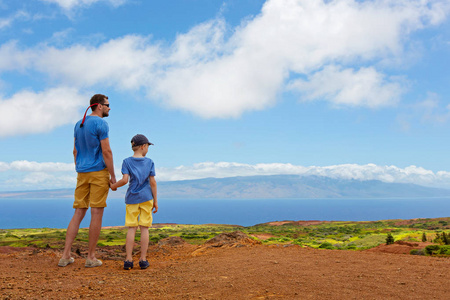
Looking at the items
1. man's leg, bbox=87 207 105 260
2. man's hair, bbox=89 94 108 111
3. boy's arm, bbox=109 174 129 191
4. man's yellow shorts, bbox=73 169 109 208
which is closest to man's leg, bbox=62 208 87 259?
man's yellow shorts, bbox=73 169 109 208

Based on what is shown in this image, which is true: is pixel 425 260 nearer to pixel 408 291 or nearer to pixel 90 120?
pixel 408 291

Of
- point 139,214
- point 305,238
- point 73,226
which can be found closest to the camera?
point 73,226

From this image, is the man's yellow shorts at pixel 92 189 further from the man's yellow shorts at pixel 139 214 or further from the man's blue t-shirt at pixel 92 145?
the man's yellow shorts at pixel 139 214

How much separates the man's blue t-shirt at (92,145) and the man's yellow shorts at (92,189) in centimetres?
11

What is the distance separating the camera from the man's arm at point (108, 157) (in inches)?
273

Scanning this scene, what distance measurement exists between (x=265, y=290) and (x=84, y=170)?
13.5 feet

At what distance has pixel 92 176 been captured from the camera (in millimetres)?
6875

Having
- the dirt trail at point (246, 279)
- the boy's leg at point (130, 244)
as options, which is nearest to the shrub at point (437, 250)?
the dirt trail at point (246, 279)

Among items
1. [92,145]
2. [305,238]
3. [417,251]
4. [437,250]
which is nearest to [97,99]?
[92,145]

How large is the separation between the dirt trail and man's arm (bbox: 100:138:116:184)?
1759mm

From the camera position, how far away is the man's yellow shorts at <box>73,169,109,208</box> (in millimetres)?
6836

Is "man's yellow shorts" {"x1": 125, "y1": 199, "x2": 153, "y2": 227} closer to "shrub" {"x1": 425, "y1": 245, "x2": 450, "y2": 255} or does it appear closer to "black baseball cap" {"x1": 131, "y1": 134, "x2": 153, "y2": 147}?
"black baseball cap" {"x1": 131, "y1": 134, "x2": 153, "y2": 147}

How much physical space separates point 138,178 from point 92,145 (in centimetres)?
109

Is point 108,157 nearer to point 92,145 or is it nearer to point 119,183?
point 92,145
